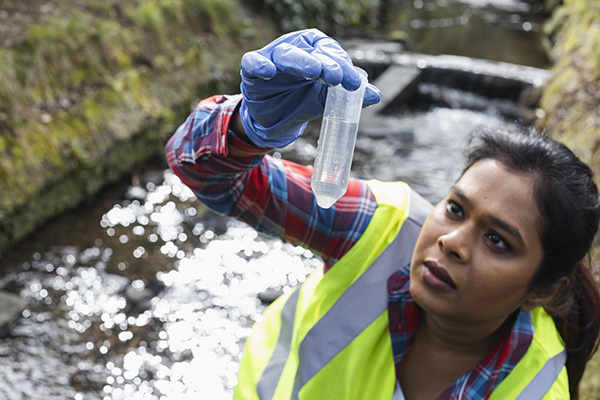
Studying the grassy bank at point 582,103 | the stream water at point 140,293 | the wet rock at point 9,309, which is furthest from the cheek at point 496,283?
the wet rock at point 9,309

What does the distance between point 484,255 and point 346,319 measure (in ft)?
1.46

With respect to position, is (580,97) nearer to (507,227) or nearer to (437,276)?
(507,227)

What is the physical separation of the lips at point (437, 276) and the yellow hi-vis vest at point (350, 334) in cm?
15

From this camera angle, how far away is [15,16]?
512 centimetres

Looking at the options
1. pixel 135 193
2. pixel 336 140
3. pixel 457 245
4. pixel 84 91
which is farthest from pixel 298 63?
pixel 84 91

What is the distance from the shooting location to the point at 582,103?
569 centimetres

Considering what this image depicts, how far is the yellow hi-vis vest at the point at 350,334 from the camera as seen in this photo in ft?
5.24

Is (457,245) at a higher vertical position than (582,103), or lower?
higher

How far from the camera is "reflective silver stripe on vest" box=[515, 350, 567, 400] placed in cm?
151

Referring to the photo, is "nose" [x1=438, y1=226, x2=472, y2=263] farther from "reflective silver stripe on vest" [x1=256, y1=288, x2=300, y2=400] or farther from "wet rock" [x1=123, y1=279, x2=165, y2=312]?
"wet rock" [x1=123, y1=279, x2=165, y2=312]

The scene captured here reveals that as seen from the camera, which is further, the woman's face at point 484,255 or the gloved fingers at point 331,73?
the woman's face at point 484,255

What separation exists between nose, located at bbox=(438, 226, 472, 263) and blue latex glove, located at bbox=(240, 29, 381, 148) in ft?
1.53

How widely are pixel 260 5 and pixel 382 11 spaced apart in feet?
23.5

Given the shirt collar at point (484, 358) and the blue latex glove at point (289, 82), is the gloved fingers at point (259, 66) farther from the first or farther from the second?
the shirt collar at point (484, 358)
